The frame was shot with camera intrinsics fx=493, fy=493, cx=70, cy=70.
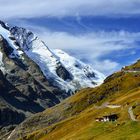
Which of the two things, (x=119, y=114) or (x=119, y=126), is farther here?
(x=119, y=114)

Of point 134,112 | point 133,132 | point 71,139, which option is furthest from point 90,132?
point 133,132

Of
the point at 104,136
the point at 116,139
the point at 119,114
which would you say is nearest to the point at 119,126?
the point at 104,136

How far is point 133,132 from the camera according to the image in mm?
131625

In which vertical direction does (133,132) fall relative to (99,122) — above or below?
below

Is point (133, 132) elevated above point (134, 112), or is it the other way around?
point (134, 112)

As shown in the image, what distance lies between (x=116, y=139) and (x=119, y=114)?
53255 mm

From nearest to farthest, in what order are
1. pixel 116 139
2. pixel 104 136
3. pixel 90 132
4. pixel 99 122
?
pixel 116 139 < pixel 104 136 < pixel 90 132 < pixel 99 122

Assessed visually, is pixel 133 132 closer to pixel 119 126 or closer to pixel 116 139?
pixel 116 139

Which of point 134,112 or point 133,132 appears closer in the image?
point 133,132

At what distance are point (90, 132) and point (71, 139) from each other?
780 centimetres

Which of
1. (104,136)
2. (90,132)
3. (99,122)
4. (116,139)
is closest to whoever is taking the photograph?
(116,139)

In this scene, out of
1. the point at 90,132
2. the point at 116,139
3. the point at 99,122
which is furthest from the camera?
the point at 99,122

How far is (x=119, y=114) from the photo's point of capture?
182 meters

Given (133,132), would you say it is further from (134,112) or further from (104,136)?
(134,112)
